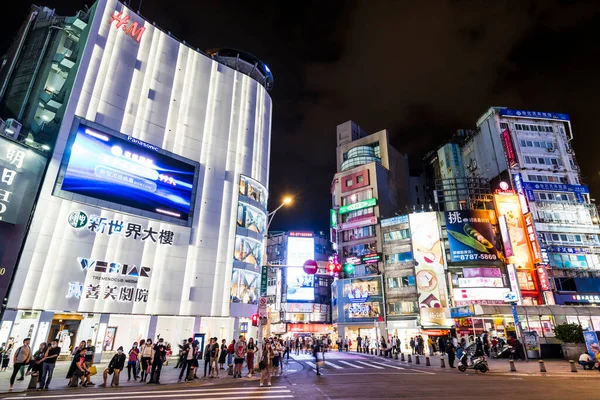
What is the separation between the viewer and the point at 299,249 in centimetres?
7675

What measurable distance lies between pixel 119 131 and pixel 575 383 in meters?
33.7

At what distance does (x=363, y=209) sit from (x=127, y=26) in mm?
44789

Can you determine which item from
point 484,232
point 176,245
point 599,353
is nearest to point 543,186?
point 484,232

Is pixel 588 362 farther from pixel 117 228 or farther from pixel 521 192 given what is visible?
pixel 521 192

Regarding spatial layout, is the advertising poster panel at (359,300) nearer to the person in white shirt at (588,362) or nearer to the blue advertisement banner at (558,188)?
the blue advertisement banner at (558,188)

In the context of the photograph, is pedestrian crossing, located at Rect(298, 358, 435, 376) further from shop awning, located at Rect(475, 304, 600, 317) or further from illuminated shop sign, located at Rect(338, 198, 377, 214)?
illuminated shop sign, located at Rect(338, 198, 377, 214)

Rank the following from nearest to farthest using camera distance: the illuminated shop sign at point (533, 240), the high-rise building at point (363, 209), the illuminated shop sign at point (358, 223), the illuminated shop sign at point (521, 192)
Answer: the illuminated shop sign at point (533, 240)
the illuminated shop sign at point (521, 192)
the high-rise building at point (363, 209)
the illuminated shop sign at point (358, 223)

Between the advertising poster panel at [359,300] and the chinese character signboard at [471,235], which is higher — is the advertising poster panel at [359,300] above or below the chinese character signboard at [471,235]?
below

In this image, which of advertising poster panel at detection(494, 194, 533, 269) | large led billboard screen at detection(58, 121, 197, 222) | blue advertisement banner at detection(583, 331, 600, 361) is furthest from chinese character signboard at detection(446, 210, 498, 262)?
large led billboard screen at detection(58, 121, 197, 222)

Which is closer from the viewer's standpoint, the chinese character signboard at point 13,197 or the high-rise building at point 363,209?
the chinese character signboard at point 13,197

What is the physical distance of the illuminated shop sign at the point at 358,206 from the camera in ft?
198

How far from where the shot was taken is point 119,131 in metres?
29.4

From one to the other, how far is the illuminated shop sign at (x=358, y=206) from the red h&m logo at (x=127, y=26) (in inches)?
1673

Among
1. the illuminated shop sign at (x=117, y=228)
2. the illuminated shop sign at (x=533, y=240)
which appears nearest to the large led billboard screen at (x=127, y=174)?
the illuminated shop sign at (x=117, y=228)
